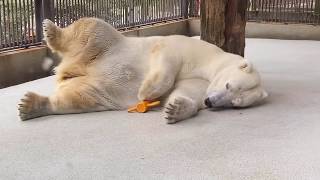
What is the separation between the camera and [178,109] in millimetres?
2498

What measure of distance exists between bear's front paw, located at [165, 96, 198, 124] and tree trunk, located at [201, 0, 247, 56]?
1.15 metres

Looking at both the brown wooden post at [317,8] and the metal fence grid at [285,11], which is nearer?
the brown wooden post at [317,8]

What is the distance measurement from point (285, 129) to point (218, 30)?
4.19 feet

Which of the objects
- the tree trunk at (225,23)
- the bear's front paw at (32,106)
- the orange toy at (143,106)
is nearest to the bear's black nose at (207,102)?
the orange toy at (143,106)

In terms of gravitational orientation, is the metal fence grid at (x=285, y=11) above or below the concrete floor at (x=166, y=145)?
above

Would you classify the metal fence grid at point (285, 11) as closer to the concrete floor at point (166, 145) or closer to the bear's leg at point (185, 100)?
the concrete floor at point (166, 145)

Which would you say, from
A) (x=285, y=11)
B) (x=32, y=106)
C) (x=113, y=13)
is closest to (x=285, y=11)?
(x=285, y=11)

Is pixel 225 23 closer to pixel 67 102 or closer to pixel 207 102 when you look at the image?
pixel 207 102

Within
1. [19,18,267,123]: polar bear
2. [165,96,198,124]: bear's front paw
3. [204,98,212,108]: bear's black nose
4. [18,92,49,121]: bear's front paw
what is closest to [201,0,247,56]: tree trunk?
[19,18,267,123]: polar bear

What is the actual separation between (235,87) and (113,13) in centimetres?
299

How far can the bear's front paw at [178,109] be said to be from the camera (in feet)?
8.18

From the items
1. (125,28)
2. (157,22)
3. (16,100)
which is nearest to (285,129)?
(16,100)

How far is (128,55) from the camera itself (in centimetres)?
291

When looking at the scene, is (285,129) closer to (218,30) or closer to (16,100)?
(218,30)
